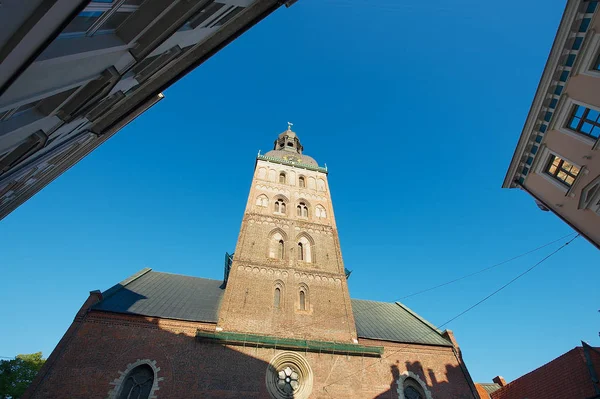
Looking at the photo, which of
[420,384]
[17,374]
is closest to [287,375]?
[420,384]

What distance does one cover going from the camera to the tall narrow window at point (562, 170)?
11.2 metres

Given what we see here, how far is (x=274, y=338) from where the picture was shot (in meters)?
14.9

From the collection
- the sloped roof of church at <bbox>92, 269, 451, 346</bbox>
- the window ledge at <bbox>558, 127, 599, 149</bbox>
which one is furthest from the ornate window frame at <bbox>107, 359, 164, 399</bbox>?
the window ledge at <bbox>558, 127, 599, 149</bbox>

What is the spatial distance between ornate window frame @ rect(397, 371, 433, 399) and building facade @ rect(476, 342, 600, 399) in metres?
7.28

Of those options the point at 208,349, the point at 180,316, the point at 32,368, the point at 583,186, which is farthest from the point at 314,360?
the point at 32,368

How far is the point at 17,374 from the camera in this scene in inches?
1159

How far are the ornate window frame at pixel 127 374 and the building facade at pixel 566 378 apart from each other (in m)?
20.1

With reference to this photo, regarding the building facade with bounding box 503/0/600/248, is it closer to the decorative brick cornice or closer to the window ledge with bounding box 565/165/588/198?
the window ledge with bounding box 565/165/588/198

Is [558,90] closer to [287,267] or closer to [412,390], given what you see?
[412,390]

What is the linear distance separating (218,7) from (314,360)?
51.6 ft

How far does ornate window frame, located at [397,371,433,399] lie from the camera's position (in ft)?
47.6

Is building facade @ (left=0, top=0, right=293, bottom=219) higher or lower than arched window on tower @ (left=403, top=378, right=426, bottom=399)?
higher

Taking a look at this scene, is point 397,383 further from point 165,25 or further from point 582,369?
point 165,25

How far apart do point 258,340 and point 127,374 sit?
590 centimetres
